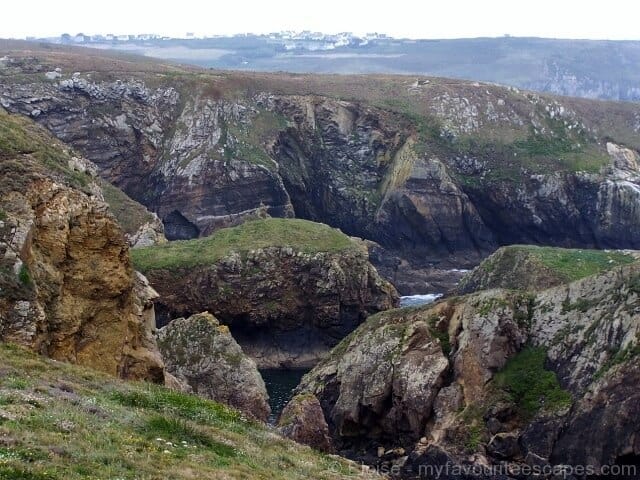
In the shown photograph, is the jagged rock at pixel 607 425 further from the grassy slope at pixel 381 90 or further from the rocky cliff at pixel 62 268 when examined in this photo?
the grassy slope at pixel 381 90

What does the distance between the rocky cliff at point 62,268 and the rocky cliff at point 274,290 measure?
3221 centimetres

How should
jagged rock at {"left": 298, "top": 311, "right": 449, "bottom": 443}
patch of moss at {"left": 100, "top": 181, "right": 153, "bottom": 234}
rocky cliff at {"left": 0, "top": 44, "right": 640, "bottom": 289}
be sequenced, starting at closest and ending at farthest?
1. jagged rock at {"left": 298, "top": 311, "right": 449, "bottom": 443}
2. patch of moss at {"left": 100, "top": 181, "right": 153, "bottom": 234}
3. rocky cliff at {"left": 0, "top": 44, "right": 640, "bottom": 289}

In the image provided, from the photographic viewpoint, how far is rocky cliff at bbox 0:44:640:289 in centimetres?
9200

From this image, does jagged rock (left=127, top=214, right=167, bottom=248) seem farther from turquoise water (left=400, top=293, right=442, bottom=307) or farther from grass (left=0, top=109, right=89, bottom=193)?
grass (left=0, top=109, right=89, bottom=193)

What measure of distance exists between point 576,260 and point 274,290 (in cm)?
2254

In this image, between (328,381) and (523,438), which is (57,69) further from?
(523,438)

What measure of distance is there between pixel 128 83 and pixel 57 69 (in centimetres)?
827

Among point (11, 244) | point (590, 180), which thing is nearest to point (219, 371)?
point (11, 244)

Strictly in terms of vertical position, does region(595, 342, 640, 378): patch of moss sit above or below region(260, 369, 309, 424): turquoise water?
above

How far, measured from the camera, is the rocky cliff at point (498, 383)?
33406 millimetres

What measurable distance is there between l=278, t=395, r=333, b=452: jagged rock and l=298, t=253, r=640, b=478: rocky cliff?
3.41 m

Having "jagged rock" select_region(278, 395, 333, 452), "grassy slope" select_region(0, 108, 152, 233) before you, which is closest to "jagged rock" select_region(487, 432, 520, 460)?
"jagged rock" select_region(278, 395, 333, 452)

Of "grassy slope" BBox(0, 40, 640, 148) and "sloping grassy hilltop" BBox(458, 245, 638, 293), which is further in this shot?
"grassy slope" BBox(0, 40, 640, 148)

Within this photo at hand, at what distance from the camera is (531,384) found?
122 feet
